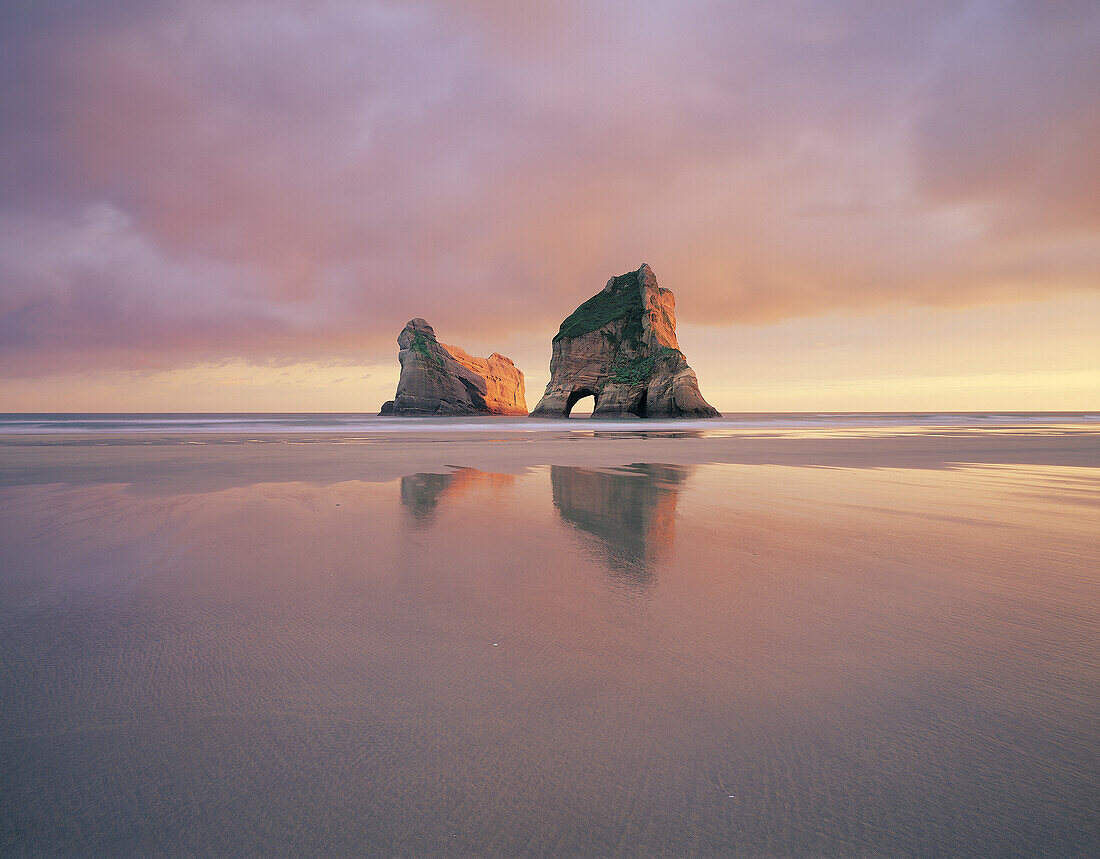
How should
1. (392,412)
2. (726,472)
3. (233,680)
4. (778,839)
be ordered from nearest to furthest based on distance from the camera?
(778,839), (233,680), (726,472), (392,412)

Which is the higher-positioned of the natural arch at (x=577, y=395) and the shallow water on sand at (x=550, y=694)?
the natural arch at (x=577, y=395)

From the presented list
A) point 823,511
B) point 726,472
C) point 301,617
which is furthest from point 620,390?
point 301,617

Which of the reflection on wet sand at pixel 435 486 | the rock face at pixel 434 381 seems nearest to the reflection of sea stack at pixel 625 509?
the reflection on wet sand at pixel 435 486

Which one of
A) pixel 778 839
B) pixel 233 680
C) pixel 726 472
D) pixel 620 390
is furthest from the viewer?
pixel 620 390

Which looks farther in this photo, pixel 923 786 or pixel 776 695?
pixel 776 695

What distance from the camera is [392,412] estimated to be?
101 metres

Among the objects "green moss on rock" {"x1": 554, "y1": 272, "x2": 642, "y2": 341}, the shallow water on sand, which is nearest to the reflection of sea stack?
the shallow water on sand

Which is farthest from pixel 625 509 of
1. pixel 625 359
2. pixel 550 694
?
pixel 625 359

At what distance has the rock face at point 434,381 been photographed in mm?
94062

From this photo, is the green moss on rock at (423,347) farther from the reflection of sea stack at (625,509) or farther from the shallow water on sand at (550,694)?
the shallow water on sand at (550,694)

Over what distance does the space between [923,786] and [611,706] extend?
112cm

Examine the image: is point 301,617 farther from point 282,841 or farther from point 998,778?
point 998,778

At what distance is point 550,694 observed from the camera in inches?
94.7

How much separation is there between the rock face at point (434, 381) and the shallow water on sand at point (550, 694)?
9121 cm
